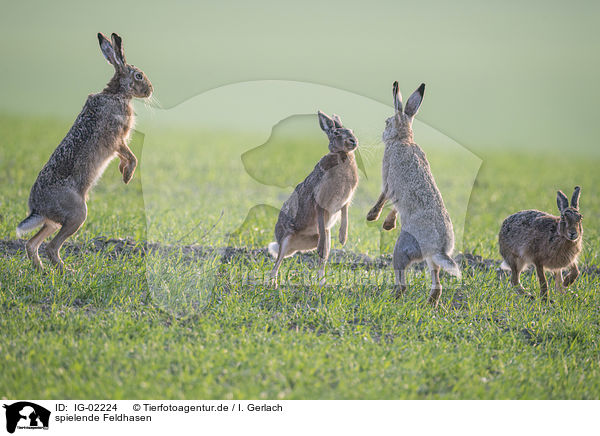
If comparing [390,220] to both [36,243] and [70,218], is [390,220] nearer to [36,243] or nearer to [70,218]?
[70,218]

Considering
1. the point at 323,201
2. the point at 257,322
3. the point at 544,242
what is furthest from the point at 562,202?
the point at 257,322

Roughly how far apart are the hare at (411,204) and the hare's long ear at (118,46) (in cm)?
277

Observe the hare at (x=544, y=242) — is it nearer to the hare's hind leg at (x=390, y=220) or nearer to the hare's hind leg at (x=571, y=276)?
the hare's hind leg at (x=571, y=276)

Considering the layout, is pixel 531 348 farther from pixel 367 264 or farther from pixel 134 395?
pixel 134 395

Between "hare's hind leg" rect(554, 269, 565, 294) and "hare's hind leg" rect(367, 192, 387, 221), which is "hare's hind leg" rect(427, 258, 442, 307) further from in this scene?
"hare's hind leg" rect(554, 269, 565, 294)

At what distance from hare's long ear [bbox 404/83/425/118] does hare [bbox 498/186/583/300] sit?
1.73 m

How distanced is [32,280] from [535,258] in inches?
201

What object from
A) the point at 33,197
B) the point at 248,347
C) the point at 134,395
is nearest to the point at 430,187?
the point at 248,347
